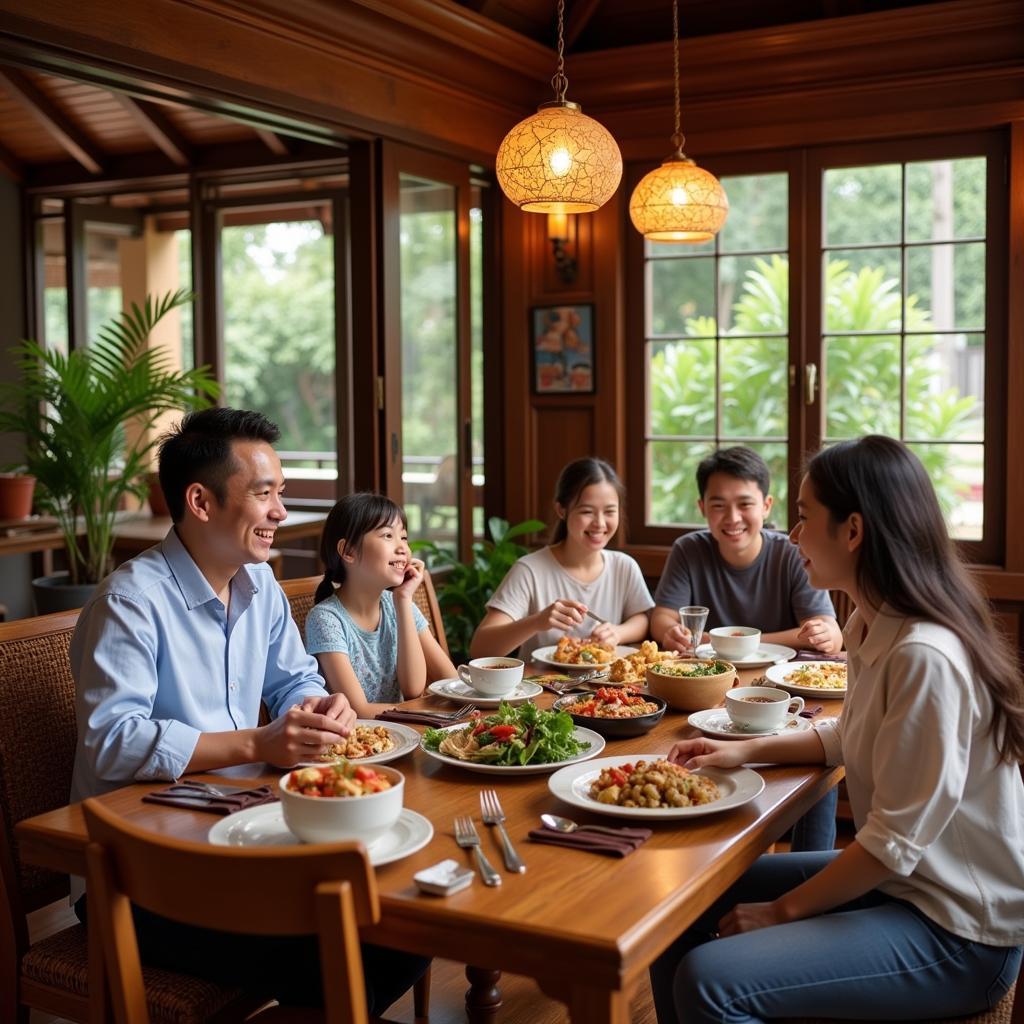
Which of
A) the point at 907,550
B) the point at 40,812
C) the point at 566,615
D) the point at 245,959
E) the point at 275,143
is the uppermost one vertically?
the point at 275,143

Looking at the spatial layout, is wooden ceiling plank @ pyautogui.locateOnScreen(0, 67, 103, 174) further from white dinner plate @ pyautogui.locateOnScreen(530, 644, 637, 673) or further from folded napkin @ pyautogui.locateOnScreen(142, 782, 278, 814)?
folded napkin @ pyautogui.locateOnScreen(142, 782, 278, 814)

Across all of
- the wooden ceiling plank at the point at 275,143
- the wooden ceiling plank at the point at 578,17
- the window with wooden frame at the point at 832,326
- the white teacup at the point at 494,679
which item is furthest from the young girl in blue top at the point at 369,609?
the wooden ceiling plank at the point at 275,143

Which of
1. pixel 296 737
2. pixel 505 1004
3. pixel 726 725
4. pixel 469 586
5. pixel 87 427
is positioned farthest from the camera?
pixel 469 586

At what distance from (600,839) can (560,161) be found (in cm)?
154

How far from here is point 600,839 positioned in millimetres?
1611

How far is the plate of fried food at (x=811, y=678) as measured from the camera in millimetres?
2502

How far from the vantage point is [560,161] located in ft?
8.52

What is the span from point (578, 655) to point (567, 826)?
3.61ft

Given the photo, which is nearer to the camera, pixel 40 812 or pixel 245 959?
pixel 245 959

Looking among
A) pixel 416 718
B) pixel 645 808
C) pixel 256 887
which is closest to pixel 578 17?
pixel 416 718

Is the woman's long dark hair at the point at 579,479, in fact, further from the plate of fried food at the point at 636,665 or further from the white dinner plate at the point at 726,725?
the white dinner plate at the point at 726,725

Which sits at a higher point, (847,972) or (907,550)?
(907,550)

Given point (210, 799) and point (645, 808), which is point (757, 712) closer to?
point (645, 808)

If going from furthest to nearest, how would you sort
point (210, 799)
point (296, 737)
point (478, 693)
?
point (478, 693) → point (296, 737) → point (210, 799)
